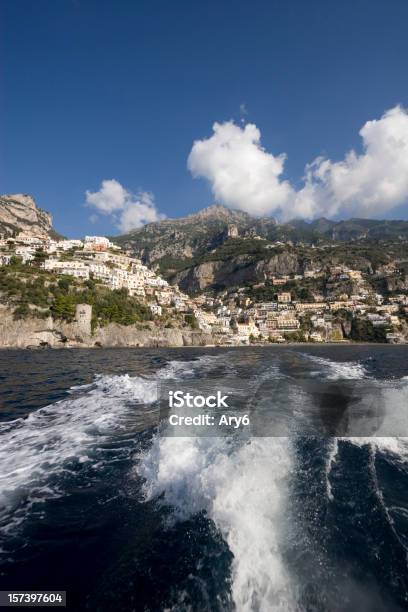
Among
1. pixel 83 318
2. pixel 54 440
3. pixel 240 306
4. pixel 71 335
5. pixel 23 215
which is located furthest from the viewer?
pixel 23 215

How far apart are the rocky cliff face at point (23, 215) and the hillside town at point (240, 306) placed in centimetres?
5769

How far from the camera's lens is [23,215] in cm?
16550

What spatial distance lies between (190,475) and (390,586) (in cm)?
345

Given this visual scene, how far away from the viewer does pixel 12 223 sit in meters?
153

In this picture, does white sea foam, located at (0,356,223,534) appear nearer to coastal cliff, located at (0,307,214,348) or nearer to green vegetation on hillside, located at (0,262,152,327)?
coastal cliff, located at (0,307,214,348)

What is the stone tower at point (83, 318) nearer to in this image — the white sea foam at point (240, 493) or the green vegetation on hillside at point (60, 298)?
the green vegetation on hillside at point (60, 298)

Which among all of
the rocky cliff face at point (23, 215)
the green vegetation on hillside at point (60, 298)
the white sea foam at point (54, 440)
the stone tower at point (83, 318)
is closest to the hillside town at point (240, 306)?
the green vegetation on hillside at point (60, 298)

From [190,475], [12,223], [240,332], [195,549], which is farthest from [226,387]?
[12,223]

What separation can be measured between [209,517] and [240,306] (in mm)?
134572

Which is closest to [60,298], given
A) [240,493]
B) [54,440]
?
[54,440]

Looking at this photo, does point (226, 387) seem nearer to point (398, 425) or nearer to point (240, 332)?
point (398, 425)

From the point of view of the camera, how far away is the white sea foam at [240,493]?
11.9 feet

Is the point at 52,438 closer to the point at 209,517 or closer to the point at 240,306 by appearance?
the point at 209,517

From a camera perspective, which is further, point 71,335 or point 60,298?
point 60,298
